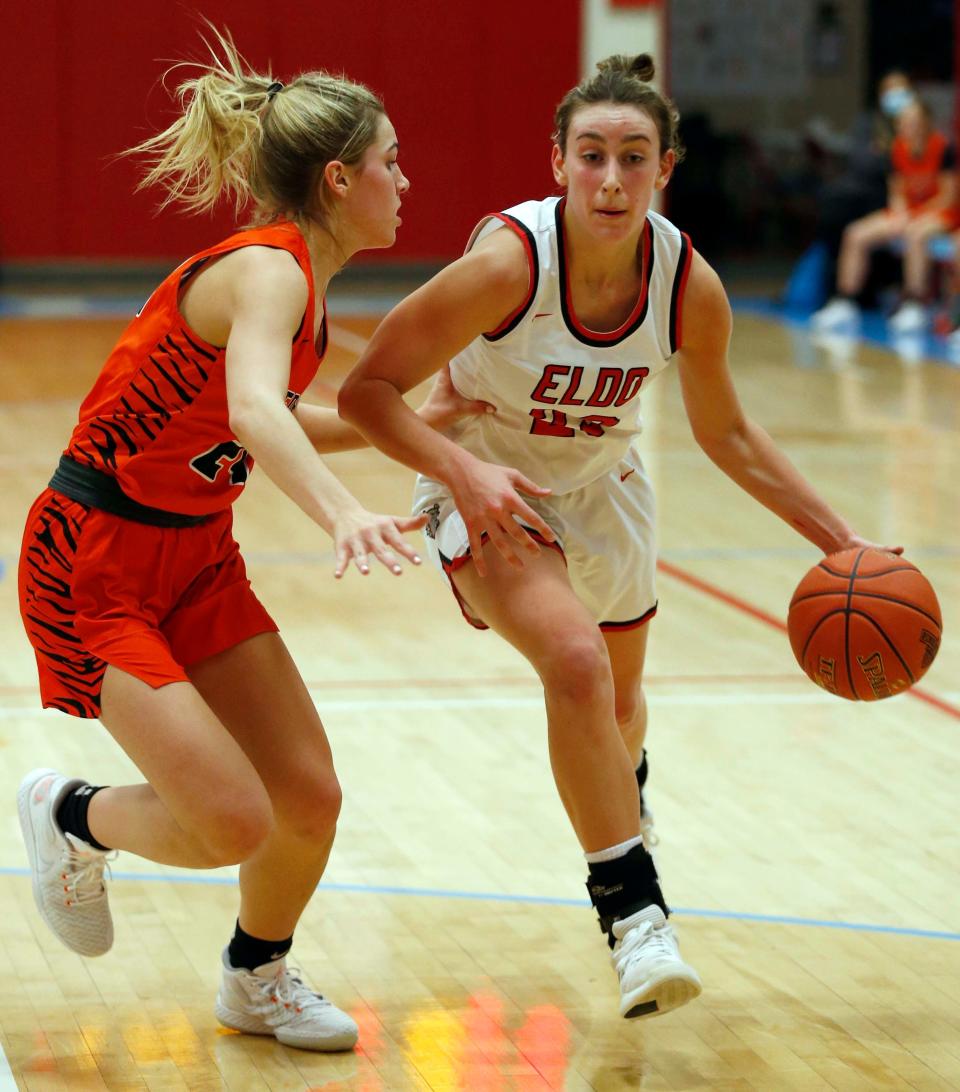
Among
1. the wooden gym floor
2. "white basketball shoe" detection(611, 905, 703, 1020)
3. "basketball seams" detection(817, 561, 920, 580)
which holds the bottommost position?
the wooden gym floor

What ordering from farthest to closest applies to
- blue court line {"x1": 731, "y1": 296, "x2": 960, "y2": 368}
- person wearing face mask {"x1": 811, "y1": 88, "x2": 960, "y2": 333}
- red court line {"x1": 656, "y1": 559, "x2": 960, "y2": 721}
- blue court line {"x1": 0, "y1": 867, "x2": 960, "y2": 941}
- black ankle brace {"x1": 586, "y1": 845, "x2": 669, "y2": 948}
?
1. person wearing face mask {"x1": 811, "y1": 88, "x2": 960, "y2": 333}
2. blue court line {"x1": 731, "y1": 296, "x2": 960, "y2": 368}
3. red court line {"x1": 656, "y1": 559, "x2": 960, "y2": 721}
4. blue court line {"x1": 0, "y1": 867, "x2": 960, "y2": 941}
5. black ankle brace {"x1": 586, "y1": 845, "x2": 669, "y2": 948}

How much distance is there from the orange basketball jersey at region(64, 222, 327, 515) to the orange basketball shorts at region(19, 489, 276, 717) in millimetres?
75

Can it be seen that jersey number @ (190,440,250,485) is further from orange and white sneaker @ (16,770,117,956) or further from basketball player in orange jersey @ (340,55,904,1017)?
orange and white sneaker @ (16,770,117,956)

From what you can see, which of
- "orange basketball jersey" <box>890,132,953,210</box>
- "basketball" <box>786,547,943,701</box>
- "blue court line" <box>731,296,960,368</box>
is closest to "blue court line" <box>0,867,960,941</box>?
"basketball" <box>786,547,943,701</box>

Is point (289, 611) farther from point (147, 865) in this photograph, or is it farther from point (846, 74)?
point (846, 74)

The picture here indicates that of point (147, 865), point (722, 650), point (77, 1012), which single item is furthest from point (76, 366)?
point (77, 1012)

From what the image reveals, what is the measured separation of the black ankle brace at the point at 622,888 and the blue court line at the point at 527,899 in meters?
0.68

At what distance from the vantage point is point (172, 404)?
293cm

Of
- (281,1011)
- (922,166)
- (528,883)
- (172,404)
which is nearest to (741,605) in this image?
(528,883)

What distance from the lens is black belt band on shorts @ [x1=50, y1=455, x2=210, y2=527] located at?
9.78 ft

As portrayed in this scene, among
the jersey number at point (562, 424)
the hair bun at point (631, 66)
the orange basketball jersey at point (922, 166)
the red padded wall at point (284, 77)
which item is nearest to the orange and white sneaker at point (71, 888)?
the jersey number at point (562, 424)

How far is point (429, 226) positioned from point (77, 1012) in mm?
13525

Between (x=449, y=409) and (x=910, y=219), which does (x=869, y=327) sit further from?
(x=449, y=409)

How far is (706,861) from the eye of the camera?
4.07 metres
